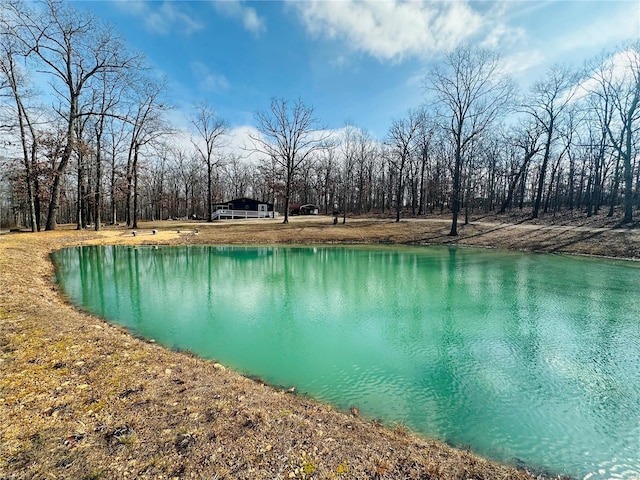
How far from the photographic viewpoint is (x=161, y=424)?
125 inches

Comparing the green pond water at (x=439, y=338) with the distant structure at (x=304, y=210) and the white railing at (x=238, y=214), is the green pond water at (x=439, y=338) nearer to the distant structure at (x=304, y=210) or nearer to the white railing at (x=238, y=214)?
the white railing at (x=238, y=214)

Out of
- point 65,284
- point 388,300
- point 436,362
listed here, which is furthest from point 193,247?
point 436,362

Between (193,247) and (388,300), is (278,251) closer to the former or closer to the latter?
(193,247)

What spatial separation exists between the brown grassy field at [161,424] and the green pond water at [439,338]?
70cm

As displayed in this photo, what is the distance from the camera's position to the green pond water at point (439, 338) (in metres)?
3.99

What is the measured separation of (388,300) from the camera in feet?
32.0

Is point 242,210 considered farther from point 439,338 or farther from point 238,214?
point 439,338

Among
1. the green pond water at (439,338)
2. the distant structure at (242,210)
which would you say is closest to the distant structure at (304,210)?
the distant structure at (242,210)

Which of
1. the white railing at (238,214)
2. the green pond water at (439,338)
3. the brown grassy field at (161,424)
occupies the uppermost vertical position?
the white railing at (238,214)

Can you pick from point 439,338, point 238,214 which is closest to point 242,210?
point 238,214

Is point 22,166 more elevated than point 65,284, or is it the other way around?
point 22,166

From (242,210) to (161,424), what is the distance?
5026 centimetres

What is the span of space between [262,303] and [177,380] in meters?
5.13

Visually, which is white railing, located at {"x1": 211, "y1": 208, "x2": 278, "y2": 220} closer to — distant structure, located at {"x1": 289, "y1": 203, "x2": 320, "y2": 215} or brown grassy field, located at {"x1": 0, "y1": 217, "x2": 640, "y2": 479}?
distant structure, located at {"x1": 289, "y1": 203, "x2": 320, "y2": 215}
